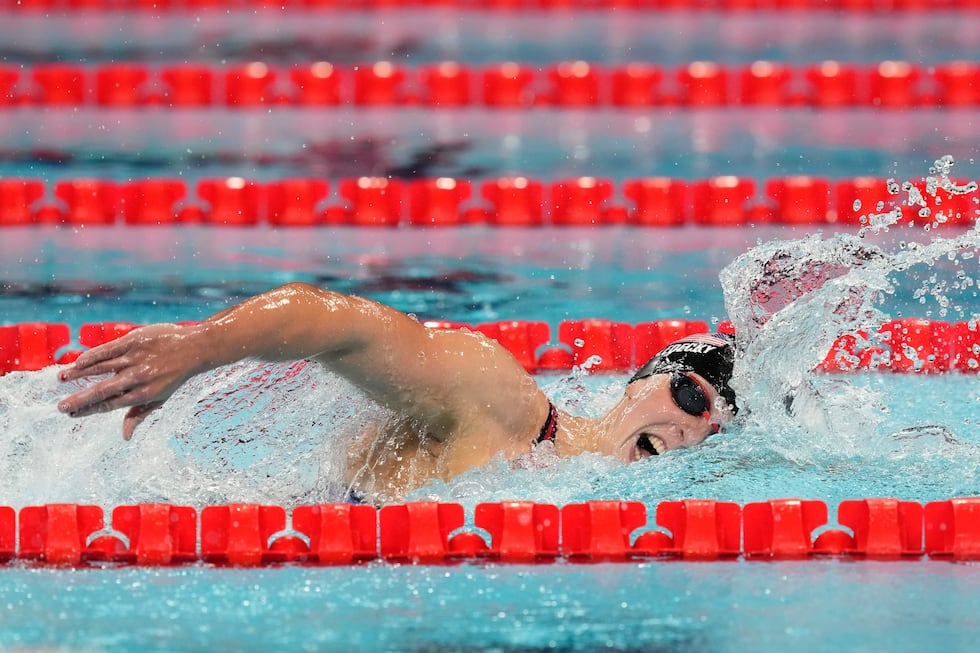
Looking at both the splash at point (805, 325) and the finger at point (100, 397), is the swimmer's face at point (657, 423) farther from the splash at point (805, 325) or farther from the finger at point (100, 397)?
the finger at point (100, 397)

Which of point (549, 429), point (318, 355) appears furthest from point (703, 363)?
point (318, 355)

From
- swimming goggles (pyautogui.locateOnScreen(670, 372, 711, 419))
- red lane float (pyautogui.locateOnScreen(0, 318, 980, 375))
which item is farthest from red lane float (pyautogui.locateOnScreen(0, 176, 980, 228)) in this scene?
swimming goggles (pyautogui.locateOnScreen(670, 372, 711, 419))

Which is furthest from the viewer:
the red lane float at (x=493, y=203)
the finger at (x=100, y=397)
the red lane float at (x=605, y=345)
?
the red lane float at (x=493, y=203)

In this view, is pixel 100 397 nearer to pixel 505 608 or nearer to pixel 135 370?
pixel 135 370

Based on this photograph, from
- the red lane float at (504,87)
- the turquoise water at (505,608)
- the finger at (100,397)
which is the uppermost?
the red lane float at (504,87)

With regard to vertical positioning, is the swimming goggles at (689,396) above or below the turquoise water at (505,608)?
above

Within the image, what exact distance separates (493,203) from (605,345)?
3.36 feet

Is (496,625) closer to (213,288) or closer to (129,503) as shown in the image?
(129,503)

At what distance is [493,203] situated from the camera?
4.98 m

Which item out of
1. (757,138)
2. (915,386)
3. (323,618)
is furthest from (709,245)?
(323,618)

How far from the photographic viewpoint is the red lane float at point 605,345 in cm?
411

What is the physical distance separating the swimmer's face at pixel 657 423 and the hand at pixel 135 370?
3.30ft

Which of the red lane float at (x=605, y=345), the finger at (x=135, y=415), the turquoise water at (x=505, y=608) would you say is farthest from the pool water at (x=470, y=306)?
the finger at (x=135, y=415)

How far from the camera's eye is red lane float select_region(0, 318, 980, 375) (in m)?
4.11
